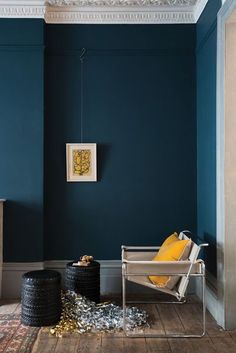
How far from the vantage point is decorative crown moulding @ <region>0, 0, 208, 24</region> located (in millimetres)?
4691

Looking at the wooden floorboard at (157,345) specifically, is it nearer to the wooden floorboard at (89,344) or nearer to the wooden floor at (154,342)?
the wooden floor at (154,342)

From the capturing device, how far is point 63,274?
4840 mm

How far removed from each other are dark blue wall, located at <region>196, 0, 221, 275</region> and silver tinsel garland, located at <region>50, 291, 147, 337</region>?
88 centimetres

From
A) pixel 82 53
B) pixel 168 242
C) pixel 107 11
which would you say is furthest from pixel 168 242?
pixel 107 11

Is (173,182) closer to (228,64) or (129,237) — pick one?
(129,237)

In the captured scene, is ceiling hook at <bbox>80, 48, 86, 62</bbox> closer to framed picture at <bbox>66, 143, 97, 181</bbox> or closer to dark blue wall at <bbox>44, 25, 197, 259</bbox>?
dark blue wall at <bbox>44, 25, 197, 259</bbox>

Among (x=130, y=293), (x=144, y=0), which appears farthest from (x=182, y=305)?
(x=144, y=0)

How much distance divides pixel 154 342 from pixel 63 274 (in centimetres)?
169

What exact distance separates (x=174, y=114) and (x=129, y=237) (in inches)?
59.0

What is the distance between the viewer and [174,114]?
4.90m

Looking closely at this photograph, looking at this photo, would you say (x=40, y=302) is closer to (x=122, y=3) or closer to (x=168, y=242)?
(x=168, y=242)

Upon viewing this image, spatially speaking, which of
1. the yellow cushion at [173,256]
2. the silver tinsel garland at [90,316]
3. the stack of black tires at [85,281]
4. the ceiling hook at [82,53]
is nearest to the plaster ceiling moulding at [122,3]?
the ceiling hook at [82,53]

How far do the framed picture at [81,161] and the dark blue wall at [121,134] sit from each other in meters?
0.08

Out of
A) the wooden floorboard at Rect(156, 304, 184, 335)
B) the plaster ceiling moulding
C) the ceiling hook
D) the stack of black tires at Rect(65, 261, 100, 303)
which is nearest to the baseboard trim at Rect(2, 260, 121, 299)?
the stack of black tires at Rect(65, 261, 100, 303)
